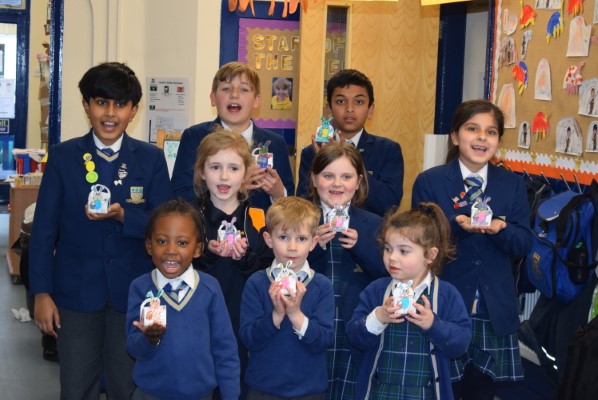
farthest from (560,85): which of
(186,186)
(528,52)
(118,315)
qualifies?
(118,315)

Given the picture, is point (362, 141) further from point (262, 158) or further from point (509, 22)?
point (509, 22)

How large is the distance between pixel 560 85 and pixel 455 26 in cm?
298

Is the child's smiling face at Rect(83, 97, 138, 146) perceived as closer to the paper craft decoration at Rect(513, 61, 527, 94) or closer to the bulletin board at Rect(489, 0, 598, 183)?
the bulletin board at Rect(489, 0, 598, 183)

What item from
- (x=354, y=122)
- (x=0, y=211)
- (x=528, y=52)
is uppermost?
(x=528, y=52)

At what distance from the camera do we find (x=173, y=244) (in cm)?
311

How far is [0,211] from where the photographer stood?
535 inches

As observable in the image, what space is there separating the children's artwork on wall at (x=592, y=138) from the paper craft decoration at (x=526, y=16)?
3.45 ft

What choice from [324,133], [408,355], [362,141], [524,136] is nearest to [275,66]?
[524,136]

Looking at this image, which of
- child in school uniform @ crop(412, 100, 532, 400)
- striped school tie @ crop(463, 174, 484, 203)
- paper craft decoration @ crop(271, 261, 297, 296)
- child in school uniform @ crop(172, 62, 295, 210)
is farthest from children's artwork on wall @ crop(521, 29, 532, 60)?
paper craft decoration @ crop(271, 261, 297, 296)

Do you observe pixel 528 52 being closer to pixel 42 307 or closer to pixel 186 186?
pixel 186 186

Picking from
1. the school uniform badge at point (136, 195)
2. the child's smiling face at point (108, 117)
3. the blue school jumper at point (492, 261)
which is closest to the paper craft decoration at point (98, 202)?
the school uniform badge at point (136, 195)

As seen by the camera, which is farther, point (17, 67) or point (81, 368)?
point (17, 67)

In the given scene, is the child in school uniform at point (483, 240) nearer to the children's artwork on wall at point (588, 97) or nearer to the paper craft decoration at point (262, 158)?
the paper craft decoration at point (262, 158)

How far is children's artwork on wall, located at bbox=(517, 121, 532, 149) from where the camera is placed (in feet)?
18.2
